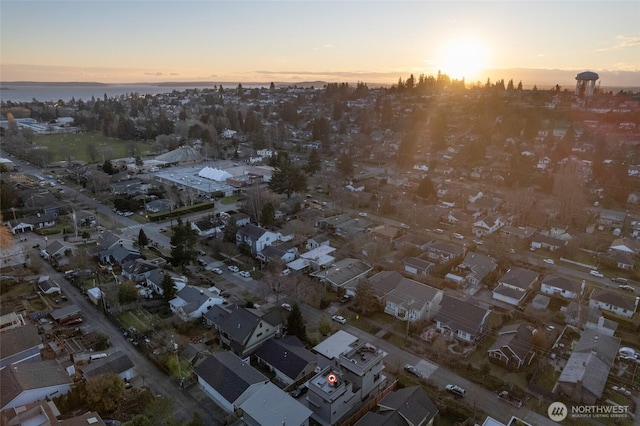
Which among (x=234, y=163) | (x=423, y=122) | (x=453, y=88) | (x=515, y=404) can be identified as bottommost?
(x=515, y=404)

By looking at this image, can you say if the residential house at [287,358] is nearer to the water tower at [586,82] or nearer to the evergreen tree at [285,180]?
the evergreen tree at [285,180]

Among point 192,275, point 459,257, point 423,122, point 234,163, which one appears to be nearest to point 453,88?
point 423,122

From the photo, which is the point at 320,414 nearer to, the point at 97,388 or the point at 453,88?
the point at 97,388

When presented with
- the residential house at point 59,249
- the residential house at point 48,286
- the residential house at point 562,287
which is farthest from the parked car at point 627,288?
the residential house at point 59,249

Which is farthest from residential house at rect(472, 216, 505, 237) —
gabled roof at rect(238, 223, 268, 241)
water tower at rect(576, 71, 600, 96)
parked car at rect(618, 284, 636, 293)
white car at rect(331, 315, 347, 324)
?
water tower at rect(576, 71, 600, 96)

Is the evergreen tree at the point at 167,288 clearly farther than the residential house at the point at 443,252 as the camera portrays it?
No

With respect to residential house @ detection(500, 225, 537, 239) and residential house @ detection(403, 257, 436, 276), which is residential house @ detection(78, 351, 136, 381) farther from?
residential house @ detection(500, 225, 537, 239)

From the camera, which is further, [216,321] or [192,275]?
[192,275]
